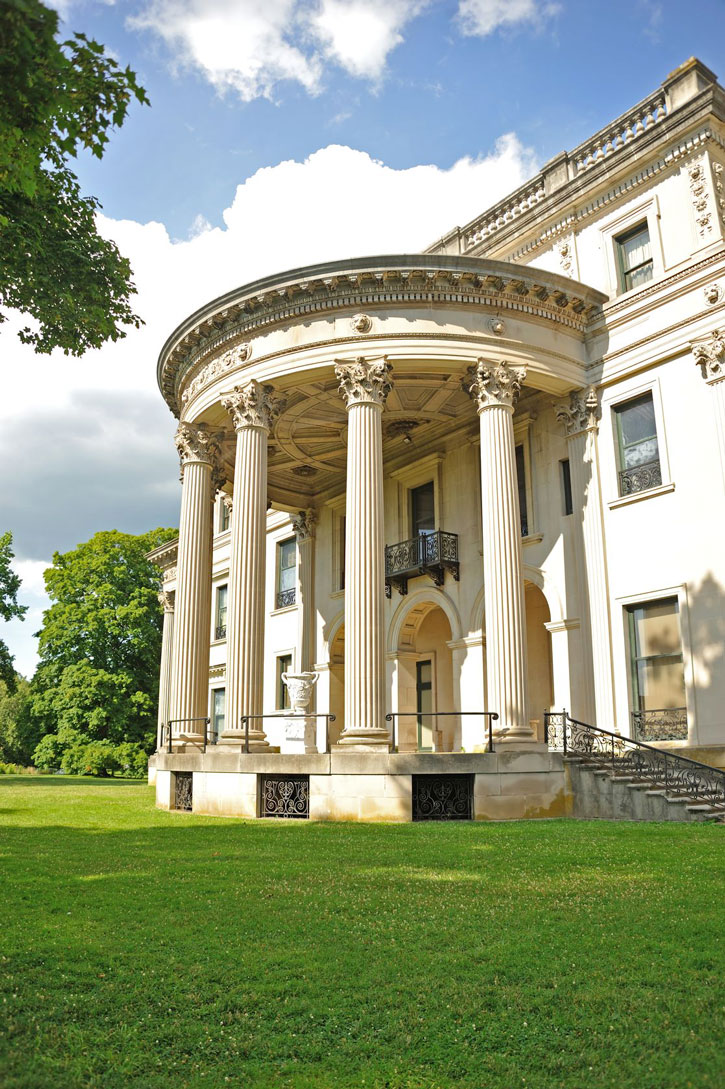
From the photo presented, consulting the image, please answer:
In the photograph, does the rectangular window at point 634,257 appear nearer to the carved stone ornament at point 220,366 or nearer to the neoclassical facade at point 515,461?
the neoclassical facade at point 515,461

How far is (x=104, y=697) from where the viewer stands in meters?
47.8

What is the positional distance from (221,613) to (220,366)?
18742 mm

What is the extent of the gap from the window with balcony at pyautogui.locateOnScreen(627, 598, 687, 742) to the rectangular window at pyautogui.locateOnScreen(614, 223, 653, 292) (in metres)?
8.16

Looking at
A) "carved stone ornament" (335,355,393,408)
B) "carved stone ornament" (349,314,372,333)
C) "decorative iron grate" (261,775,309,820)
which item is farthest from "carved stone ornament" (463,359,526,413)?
"decorative iron grate" (261,775,309,820)

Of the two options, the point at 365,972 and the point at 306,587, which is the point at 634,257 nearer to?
the point at 306,587

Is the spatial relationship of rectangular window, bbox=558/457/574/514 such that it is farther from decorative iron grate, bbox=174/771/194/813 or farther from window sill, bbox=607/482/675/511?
decorative iron grate, bbox=174/771/194/813

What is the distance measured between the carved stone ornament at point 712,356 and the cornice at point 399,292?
3.47 m

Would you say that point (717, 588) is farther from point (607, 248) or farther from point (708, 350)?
point (607, 248)

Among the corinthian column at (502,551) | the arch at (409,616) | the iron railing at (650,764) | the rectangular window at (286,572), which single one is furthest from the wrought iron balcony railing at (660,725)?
the rectangular window at (286,572)

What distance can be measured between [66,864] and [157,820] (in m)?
6.75

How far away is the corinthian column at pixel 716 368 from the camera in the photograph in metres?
18.6

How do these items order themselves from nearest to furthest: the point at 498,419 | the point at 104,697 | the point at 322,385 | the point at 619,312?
1. the point at 498,419
2. the point at 619,312
3. the point at 322,385
4. the point at 104,697

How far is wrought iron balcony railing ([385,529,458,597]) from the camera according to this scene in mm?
25078

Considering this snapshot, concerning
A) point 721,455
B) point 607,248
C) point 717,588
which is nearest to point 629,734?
point 717,588
